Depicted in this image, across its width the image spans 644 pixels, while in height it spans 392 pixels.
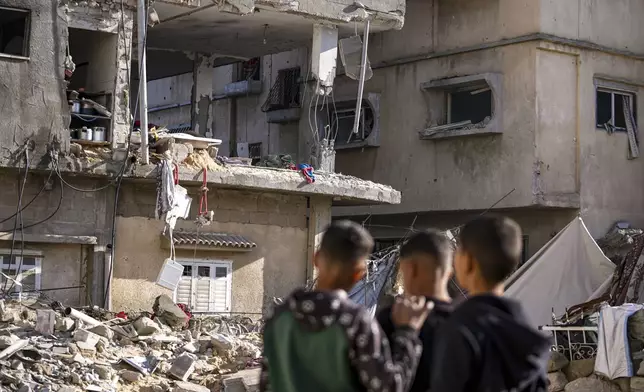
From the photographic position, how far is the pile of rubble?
1362cm

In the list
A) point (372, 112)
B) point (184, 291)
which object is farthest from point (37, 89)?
point (372, 112)

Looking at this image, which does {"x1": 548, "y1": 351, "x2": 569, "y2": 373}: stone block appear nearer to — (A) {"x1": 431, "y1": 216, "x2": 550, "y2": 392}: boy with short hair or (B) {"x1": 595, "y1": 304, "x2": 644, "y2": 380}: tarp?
Result: (B) {"x1": 595, "y1": 304, "x2": 644, "y2": 380}: tarp

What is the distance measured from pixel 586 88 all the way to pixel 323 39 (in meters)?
5.02

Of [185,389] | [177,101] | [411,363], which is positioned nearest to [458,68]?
[177,101]

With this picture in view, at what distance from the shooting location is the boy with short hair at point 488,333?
467 cm

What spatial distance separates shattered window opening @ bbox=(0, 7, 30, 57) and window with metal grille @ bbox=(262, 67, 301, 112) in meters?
7.42

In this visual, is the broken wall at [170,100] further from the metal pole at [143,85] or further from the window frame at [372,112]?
the metal pole at [143,85]

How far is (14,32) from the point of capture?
53.3ft

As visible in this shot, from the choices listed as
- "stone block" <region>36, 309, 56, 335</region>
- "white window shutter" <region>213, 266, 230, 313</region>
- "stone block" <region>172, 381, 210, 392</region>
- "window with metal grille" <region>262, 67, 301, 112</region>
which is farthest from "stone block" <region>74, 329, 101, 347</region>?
"window with metal grille" <region>262, 67, 301, 112</region>

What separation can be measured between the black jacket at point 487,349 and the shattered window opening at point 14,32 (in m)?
12.2

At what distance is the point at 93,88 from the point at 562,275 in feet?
25.0

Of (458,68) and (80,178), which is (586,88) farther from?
(80,178)

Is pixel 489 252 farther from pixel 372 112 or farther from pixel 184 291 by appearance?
pixel 372 112

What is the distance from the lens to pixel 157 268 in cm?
1711
